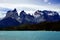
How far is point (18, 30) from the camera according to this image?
6322 centimetres

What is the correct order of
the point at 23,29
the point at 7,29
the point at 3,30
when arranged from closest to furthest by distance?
the point at 3,30 → the point at 7,29 → the point at 23,29

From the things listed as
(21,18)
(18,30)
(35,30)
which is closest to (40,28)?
(35,30)

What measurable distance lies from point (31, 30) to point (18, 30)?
469 centimetres

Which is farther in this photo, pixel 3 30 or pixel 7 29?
pixel 7 29

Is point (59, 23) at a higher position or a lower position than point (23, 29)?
higher

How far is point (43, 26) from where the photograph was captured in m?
58.5

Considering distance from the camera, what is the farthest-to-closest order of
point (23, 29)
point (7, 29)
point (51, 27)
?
→ point (23, 29), point (51, 27), point (7, 29)

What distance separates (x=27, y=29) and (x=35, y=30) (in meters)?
3.95

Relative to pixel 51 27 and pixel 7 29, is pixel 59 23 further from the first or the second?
pixel 7 29

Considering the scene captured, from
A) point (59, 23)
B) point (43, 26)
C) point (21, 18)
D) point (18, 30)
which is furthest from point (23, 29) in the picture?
point (21, 18)

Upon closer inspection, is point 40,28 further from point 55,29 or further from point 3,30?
point 3,30

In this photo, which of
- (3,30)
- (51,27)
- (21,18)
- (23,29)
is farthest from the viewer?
(21,18)

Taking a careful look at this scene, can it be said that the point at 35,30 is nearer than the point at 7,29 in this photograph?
No

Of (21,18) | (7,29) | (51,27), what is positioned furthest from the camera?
(21,18)
